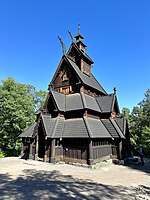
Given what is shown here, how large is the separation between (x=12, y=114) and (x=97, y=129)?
14.9 m

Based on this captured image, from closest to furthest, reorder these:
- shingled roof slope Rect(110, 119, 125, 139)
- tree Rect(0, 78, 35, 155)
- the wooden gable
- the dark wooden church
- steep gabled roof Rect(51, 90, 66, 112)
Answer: the dark wooden church → shingled roof slope Rect(110, 119, 125, 139) → steep gabled roof Rect(51, 90, 66, 112) → the wooden gable → tree Rect(0, 78, 35, 155)

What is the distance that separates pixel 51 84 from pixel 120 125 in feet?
33.4

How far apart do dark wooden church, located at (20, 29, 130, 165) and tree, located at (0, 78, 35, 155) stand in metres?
6.08

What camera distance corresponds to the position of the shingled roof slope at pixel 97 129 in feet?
50.7

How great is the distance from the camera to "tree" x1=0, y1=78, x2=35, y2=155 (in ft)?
83.7

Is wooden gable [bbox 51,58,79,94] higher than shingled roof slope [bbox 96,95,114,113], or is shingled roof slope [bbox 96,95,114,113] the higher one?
wooden gable [bbox 51,58,79,94]

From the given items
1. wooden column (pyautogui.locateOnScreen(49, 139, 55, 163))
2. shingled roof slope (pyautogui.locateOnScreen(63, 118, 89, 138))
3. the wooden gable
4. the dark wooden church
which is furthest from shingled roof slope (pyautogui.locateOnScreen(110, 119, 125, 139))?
wooden column (pyautogui.locateOnScreen(49, 139, 55, 163))

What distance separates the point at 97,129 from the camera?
16578mm

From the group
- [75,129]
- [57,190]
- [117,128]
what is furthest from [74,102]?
[57,190]

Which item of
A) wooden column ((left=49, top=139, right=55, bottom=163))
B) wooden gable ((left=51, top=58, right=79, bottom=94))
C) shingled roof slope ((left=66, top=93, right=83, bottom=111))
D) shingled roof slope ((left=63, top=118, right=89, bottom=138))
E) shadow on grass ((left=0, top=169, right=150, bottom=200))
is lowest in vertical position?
shadow on grass ((left=0, top=169, right=150, bottom=200))

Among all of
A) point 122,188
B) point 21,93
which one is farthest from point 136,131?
point 122,188

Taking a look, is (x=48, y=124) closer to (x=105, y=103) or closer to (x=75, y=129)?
(x=75, y=129)

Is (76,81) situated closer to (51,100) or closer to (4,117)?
(51,100)

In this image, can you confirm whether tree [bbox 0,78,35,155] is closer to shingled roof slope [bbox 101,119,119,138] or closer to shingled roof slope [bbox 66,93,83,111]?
shingled roof slope [bbox 66,93,83,111]
